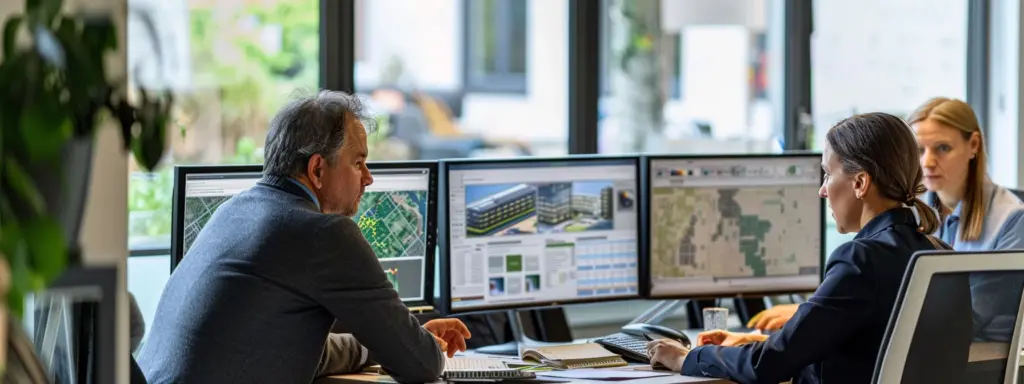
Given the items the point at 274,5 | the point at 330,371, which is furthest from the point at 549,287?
the point at 274,5

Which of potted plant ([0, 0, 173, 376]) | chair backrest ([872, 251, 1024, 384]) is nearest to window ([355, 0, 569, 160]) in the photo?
chair backrest ([872, 251, 1024, 384])

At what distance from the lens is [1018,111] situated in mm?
5027

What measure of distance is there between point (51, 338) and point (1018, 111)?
167 inches

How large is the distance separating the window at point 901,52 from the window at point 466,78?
46.8 inches

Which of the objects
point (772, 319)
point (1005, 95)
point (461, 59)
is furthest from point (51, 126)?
point (1005, 95)

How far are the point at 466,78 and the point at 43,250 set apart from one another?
4287mm

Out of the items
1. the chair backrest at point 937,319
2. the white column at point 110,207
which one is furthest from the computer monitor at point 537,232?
the white column at point 110,207

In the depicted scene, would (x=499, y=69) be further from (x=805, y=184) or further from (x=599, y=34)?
(x=805, y=184)

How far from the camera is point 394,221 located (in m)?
3.21

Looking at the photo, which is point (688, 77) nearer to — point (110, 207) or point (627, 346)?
point (627, 346)

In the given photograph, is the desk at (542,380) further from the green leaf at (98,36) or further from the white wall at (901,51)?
the white wall at (901,51)

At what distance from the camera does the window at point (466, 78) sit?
4.88 meters

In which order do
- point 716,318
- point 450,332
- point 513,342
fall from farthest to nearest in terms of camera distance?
point 513,342 < point 716,318 < point 450,332

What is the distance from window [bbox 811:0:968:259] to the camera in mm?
5180
